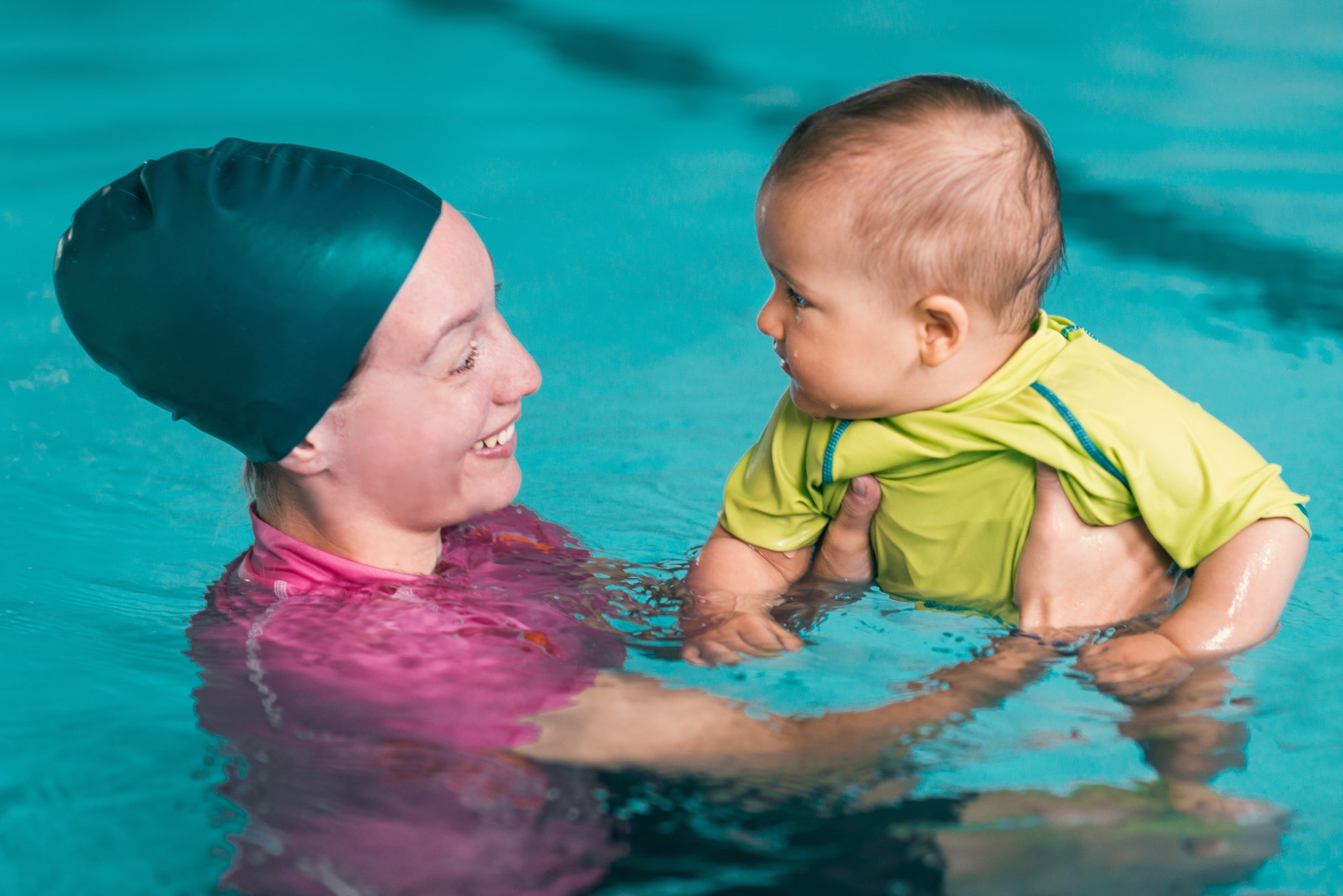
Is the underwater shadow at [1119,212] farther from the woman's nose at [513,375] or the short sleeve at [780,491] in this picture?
the woman's nose at [513,375]

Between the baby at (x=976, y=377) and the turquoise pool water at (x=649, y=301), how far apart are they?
0.20m

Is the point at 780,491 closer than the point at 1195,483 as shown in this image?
No

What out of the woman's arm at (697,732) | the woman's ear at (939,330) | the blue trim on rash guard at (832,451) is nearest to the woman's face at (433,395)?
the woman's arm at (697,732)

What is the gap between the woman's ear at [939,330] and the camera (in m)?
2.24

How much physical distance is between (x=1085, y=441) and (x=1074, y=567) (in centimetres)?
24

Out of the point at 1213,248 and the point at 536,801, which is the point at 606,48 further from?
the point at 536,801

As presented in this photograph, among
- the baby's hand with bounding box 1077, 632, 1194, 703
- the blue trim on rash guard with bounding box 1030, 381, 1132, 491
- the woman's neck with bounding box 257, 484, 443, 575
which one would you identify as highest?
the blue trim on rash guard with bounding box 1030, 381, 1132, 491

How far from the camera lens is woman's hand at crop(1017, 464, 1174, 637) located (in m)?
2.33

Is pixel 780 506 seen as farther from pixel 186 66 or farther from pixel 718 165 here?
pixel 186 66

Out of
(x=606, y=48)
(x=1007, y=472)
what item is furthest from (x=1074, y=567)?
(x=606, y=48)

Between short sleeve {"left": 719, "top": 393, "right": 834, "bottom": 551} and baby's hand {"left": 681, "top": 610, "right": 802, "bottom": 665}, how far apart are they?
251mm

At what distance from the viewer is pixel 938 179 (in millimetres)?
2166

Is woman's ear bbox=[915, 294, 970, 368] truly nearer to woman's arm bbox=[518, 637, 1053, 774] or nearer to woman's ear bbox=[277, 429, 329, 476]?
woman's arm bbox=[518, 637, 1053, 774]

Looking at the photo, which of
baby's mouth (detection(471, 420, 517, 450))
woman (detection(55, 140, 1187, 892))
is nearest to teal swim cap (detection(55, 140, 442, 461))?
woman (detection(55, 140, 1187, 892))
